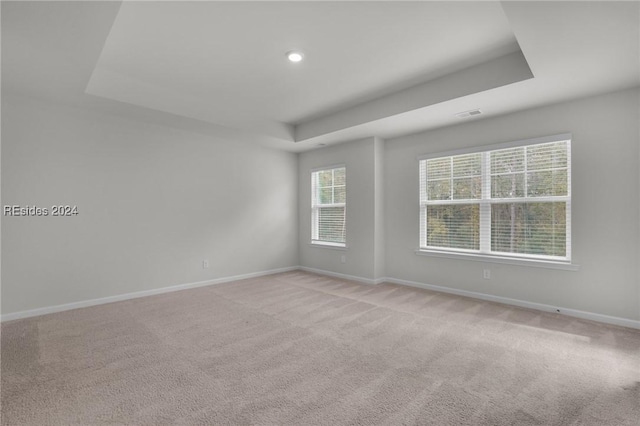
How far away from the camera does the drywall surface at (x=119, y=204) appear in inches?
135

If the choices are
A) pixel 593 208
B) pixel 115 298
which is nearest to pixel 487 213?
pixel 593 208

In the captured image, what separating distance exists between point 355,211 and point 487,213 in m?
2.02

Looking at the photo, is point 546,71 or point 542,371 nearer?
point 542,371

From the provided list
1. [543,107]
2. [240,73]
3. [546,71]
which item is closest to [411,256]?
[543,107]

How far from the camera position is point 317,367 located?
90.3 inches

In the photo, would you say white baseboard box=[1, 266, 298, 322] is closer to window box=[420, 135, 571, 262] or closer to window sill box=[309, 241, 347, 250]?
window sill box=[309, 241, 347, 250]

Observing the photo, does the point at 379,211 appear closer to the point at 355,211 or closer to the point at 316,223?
the point at 355,211

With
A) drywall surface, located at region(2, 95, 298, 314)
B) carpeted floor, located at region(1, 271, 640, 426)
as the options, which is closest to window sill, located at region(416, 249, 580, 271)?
carpeted floor, located at region(1, 271, 640, 426)

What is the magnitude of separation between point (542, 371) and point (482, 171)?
103 inches

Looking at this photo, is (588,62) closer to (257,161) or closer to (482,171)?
(482,171)

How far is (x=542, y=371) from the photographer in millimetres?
2221

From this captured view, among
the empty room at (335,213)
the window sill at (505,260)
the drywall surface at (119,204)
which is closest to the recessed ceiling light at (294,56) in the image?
the empty room at (335,213)

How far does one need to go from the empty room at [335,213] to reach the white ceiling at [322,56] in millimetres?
24

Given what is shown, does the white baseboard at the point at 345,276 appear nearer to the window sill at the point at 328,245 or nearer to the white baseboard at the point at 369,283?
the white baseboard at the point at 369,283
